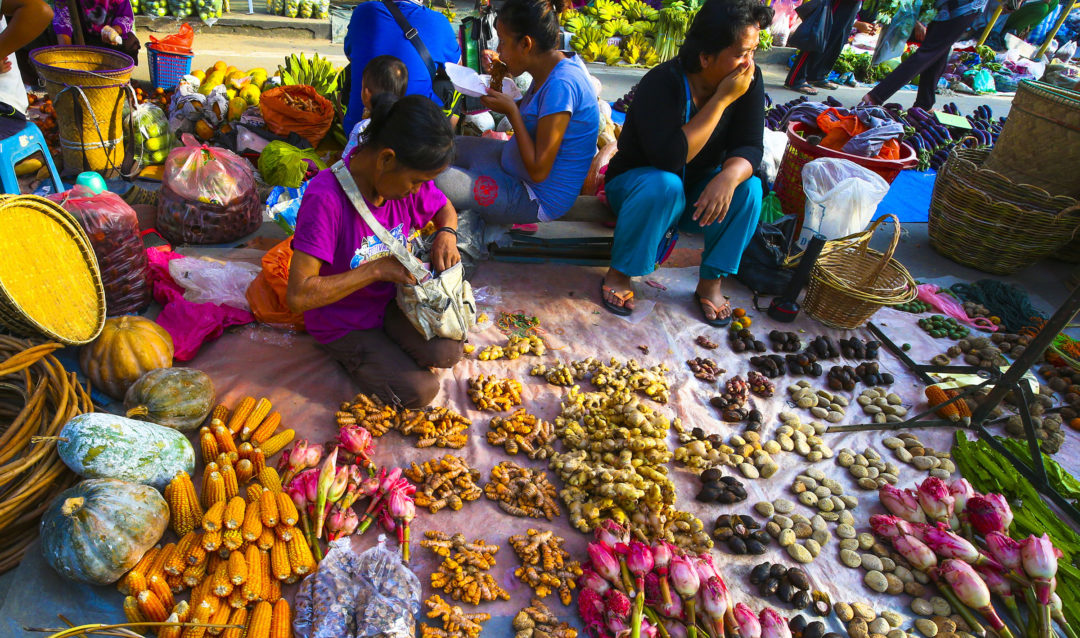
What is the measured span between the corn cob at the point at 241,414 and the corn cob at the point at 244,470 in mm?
224

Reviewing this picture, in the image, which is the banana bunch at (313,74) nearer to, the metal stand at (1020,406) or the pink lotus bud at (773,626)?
the metal stand at (1020,406)

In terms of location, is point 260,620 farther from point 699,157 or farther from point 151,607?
point 699,157

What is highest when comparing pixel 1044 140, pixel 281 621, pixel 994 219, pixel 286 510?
pixel 1044 140

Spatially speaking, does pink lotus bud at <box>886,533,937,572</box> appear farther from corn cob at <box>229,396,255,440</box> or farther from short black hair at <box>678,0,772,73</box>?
corn cob at <box>229,396,255,440</box>

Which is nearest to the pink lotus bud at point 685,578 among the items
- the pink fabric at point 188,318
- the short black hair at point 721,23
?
the pink fabric at point 188,318

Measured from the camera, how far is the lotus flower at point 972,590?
2135 mm

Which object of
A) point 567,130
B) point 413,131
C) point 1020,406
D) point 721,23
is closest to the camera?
point 413,131

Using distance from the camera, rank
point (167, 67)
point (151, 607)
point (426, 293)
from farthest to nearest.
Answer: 1. point (167, 67)
2. point (426, 293)
3. point (151, 607)

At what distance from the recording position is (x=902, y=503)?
2.55 meters

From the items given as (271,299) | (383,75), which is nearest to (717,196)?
(383,75)

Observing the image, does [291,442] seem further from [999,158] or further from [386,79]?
[999,158]

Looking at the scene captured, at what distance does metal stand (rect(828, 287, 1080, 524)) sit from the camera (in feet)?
9.04

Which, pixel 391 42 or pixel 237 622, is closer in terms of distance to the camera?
pixel 237 622

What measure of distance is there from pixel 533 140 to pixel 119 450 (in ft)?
8.40
